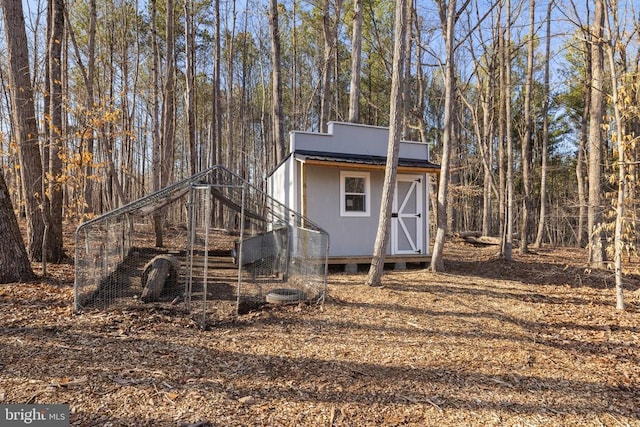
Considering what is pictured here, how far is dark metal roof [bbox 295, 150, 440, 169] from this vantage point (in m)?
8.43

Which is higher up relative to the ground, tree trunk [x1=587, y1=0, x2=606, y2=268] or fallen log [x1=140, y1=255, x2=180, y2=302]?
tree trunk [x1=587, y1=0, x2=606, y2=268]

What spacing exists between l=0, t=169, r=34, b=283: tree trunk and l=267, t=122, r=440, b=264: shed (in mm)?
5283

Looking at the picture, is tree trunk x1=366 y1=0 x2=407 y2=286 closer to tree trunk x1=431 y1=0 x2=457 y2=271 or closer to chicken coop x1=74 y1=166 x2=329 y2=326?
chicken coop x1=74 y1=166 x2=329 y2=326

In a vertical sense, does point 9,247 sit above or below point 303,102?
below

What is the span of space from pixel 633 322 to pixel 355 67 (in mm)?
9013

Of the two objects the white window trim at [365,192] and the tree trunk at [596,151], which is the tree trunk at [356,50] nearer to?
the white window trim at [365,192]

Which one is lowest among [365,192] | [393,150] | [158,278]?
[158,278]

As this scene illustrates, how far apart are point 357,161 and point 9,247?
269 inches

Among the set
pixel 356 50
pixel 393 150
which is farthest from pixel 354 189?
pixel 356 50

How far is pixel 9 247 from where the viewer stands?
5863 mm

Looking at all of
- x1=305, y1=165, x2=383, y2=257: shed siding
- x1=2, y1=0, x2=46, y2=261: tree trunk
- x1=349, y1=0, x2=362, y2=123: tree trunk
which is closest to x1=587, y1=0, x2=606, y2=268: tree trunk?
x1=305, y1=165, x2=383, y2=257: shed siding

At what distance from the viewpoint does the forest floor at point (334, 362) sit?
277cm

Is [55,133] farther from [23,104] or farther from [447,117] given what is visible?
[447,117]

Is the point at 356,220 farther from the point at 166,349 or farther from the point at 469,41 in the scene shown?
the point at 469,41
